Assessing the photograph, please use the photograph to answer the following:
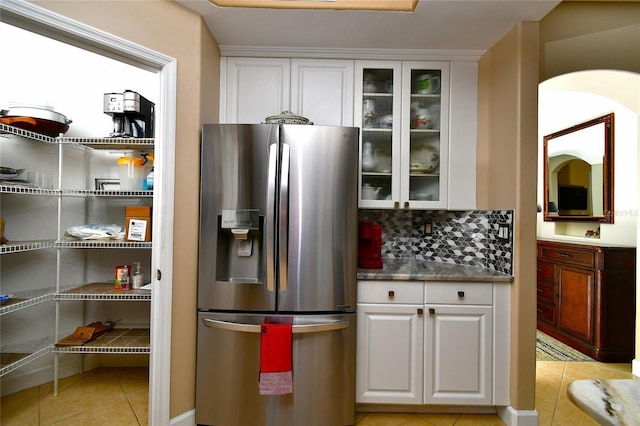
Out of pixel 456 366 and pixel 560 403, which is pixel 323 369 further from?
pixel 560 403

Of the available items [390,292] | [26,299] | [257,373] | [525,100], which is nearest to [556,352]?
[390,292]

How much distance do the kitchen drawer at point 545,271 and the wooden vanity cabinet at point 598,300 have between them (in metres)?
0.13

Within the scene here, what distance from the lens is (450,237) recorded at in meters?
2.37

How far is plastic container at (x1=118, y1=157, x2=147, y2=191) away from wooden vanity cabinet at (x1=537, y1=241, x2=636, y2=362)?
12.8 ft

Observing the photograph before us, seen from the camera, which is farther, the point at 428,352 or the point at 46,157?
the point at 46,157

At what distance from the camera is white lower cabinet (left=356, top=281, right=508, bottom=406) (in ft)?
6.07

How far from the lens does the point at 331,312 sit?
5.76 ft

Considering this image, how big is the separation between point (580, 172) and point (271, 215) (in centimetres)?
349

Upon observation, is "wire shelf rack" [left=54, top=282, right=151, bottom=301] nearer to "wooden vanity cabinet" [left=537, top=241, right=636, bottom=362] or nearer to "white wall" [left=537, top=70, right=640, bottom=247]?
"white wall" [left=537, top=70, right=640, bottom=247]

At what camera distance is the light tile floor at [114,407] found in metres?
1.83

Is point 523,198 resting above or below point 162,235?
above

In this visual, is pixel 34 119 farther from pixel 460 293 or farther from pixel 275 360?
pixel 460 293

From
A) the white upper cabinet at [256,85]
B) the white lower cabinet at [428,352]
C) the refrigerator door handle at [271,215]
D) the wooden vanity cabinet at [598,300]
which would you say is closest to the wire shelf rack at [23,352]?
the refrigerator door handle at [271,215]

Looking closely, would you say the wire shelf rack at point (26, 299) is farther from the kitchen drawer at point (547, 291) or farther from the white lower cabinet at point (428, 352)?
Result: the kitchen drawer at point (547, 291)
